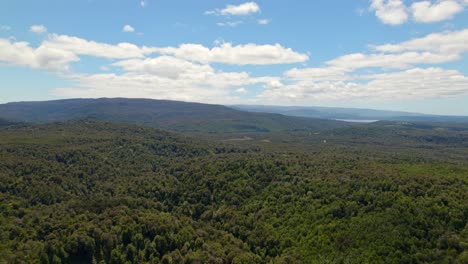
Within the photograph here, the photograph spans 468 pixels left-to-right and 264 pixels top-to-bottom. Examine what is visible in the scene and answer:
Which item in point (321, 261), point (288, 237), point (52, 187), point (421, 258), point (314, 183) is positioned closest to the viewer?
point (421, 258)

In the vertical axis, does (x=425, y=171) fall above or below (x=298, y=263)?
above

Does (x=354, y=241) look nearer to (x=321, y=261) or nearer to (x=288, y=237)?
(x=321, y=261)

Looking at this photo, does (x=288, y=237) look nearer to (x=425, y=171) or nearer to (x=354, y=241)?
(x=354, y=241)

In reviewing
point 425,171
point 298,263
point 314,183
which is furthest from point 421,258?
point 425,171

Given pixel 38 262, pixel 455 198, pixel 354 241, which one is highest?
pixel 455 198

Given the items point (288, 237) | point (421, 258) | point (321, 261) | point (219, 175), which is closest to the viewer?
point (421, 258)

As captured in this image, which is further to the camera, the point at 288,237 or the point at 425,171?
the point at 425,171

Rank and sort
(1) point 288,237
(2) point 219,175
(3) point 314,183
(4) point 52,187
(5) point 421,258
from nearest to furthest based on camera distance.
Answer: (5) point 421,258 → (1) point 288,237 → (3) point 314,183 → (4) point 52,187 → (2) point 219,175

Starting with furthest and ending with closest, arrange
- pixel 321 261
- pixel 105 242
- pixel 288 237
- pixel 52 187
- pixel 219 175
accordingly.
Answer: pixel 219 175
pixel 52 187
pixel 288 237
pixel 105 242
pixel 321 261

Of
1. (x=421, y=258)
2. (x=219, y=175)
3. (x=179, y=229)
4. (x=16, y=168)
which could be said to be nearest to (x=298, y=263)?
(x=421, y=258)
